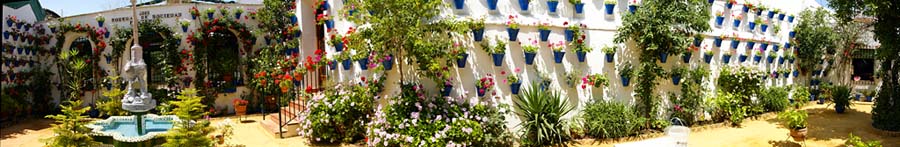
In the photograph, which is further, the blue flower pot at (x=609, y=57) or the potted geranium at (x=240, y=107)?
the potted geranium at (x=240, y=107)

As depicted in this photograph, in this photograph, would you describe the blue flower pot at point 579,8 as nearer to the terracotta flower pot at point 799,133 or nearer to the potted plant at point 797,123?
the potted plant at point 797,123

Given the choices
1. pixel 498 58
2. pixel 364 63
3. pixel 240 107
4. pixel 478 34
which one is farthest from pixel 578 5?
pixel 240 107

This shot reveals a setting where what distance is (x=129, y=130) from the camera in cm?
504

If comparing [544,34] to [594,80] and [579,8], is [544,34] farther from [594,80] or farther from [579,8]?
[594,80]

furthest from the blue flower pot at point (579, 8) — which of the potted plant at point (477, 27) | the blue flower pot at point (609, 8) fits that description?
the potted plant at point (477, 27)

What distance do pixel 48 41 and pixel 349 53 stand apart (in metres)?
8.00

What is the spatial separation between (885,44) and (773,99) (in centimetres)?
294

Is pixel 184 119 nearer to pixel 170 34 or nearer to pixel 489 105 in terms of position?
pixel 489 105

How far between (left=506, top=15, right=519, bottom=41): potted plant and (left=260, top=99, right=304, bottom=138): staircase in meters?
3.35

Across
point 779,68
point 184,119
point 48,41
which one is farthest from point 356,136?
point 779,68

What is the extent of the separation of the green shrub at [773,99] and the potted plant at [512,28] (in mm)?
5841

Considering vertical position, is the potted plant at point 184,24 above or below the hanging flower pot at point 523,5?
above

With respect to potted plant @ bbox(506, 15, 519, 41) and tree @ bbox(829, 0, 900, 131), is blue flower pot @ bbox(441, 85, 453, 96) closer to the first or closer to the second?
potted plant @ bbox(506, 15, 519, 41)

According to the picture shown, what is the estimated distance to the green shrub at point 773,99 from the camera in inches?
385
